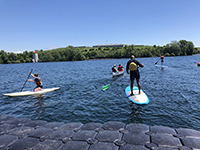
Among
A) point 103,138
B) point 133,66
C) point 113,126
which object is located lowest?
point 113,126

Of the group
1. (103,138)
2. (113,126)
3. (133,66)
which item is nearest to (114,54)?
(133,66)

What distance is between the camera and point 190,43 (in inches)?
4919

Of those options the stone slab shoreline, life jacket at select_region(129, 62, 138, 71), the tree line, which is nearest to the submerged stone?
the stone slab shoreline

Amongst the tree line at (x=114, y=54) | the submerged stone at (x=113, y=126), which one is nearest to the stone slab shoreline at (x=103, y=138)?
the submerged stone at (x=113, y=126)

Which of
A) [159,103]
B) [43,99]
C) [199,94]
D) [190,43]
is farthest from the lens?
[190,43]

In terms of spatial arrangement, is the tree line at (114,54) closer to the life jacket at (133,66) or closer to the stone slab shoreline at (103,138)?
the life jacket at (133,66)

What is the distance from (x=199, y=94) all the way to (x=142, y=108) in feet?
20.2

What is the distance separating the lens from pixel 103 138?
4.56 meters

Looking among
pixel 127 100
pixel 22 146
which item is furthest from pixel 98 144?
pixel 127 100

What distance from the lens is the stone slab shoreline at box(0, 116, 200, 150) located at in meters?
4.01

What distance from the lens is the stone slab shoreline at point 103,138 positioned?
158 inches

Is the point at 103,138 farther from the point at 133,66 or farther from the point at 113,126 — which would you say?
the point at 133,66

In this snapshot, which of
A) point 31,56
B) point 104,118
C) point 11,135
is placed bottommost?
point 104,118

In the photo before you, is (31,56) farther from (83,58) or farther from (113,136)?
(113,136)
